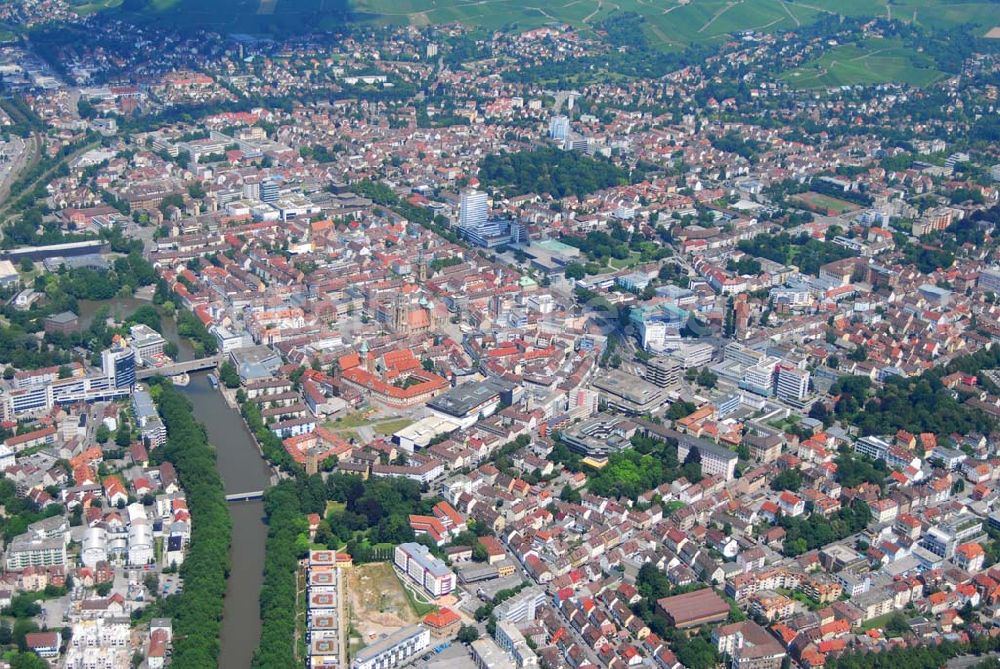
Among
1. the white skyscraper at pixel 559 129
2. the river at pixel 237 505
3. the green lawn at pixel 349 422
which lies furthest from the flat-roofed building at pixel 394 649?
the white skyscraper at pixel 559 129

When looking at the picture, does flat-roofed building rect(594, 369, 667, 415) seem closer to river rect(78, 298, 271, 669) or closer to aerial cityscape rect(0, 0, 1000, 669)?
aerial cityscape rect(0, 0, 1000, 669)

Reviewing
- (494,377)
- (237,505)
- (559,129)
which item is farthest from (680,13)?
(237,505)

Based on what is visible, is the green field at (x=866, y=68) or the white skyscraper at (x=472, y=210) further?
the green field at (x=866, y=68)

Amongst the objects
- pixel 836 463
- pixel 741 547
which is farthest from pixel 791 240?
pixel 741 547

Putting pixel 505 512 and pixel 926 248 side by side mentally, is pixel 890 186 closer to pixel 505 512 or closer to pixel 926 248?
pixel 926 248

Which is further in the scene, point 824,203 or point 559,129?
point 559,129

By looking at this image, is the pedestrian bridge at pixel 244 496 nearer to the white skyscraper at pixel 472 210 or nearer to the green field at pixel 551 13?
the white skyscraper at pixel 472 210

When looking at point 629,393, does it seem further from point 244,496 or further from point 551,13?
point 551,13
